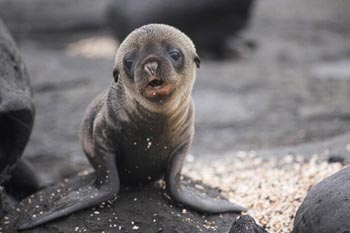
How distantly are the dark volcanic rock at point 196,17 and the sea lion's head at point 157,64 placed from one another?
21.4 ft

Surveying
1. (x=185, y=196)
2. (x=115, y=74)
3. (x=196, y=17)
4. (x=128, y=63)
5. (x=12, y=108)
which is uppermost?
(x=128, y=63)

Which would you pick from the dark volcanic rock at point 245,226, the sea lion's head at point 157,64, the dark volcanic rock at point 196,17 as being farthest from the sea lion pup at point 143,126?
the dark volcanic rock at point 196,17

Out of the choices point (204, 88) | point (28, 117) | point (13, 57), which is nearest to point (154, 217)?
point (28, 117)

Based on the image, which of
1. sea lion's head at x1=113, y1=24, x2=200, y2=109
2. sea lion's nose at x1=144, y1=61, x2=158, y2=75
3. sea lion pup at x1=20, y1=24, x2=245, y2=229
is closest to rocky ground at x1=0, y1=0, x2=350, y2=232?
sea lion pup at x1=20, y1=24, x2=245, y2=229

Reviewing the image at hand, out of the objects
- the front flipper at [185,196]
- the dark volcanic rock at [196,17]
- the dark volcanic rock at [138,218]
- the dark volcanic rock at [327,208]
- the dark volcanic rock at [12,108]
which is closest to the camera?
the dark volcanic rock at [327,208]

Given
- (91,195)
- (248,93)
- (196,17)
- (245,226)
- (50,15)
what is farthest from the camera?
(50,15)

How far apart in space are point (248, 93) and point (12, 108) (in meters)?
5.01

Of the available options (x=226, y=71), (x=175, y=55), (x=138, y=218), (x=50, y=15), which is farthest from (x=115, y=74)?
(x=50, y=15)

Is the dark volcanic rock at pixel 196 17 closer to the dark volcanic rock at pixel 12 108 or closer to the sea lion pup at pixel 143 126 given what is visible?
the dark volcanic rock at pixel 12 108

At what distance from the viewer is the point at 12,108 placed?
15.3ft

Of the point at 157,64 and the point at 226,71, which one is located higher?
the point at 157,64

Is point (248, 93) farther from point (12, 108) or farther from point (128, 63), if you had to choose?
point (128, 63)

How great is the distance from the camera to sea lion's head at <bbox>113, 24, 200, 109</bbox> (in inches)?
154

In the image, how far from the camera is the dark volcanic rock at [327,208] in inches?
148
